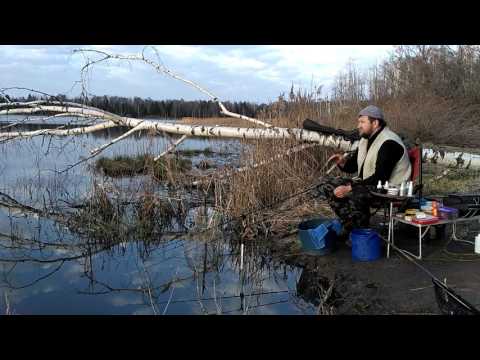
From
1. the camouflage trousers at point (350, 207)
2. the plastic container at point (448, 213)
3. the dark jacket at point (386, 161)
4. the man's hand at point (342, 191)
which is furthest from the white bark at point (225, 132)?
the plastic container at point (448, 213)

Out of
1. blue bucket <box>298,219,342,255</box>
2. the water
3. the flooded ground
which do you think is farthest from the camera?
blue bucket <box>298,219,342,255</box>

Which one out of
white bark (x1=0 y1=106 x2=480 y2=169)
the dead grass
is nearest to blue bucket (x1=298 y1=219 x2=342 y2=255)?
white bark (x1=0 y1=106 x2=480 y2=169)

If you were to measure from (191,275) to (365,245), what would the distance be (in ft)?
6.52

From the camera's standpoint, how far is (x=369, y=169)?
17.7 feet

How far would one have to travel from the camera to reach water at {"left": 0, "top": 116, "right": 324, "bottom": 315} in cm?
468

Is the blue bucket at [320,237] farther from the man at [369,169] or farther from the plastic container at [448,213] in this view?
the plastic container at [448,213]

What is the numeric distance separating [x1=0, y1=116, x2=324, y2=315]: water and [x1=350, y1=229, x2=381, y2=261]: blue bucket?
605mm

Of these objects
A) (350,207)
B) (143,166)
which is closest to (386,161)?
(350,207)

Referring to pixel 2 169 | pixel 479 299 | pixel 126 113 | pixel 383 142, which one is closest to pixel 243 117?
pixel 126 113

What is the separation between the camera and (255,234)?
6684 millimetres

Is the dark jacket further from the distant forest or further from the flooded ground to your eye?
the distant forest

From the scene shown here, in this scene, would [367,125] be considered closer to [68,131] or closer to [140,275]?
[140,275]

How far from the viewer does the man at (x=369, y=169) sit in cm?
515
